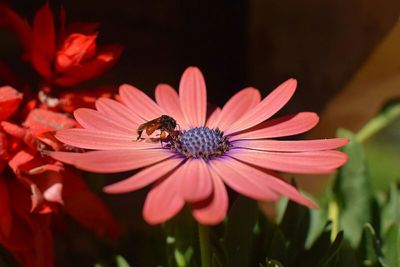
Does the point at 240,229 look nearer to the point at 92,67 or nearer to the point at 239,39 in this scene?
the point at 92,67

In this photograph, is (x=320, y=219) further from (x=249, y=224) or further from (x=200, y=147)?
(x=200, y=147)

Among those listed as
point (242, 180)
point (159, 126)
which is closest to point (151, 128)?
point (159, 126)

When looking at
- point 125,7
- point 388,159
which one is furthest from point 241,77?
point 388,159

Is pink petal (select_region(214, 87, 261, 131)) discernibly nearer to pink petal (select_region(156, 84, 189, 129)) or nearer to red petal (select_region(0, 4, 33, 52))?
pink petal (select_region(156, 84, 189, 129))

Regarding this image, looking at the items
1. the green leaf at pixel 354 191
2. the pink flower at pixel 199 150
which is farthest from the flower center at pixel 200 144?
the green leaf at pixel 354 191

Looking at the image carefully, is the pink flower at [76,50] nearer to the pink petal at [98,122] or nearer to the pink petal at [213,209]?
the pink petal at [98,122]

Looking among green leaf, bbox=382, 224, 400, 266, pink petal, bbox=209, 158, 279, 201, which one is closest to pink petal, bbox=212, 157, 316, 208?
pink petal, bbox=209, 158, 279, 201
